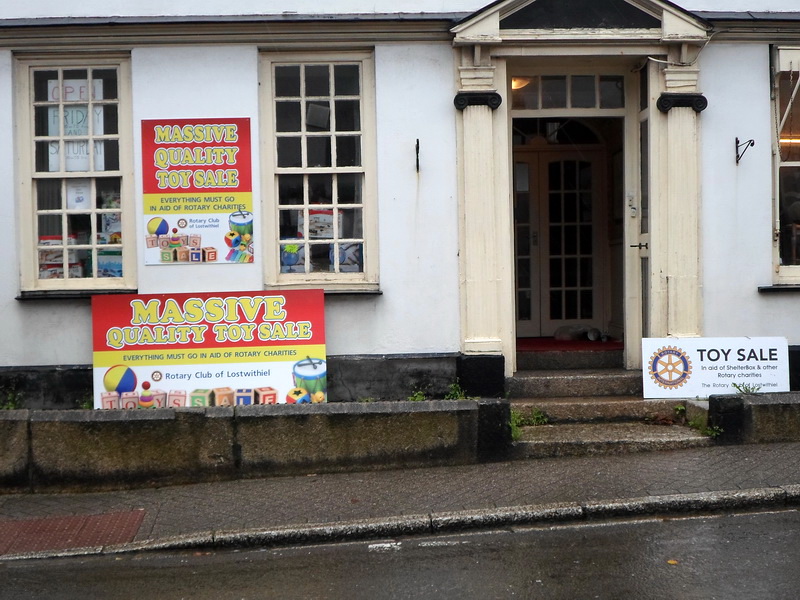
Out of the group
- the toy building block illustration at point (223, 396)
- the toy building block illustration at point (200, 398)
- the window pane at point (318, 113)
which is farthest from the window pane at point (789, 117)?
the toy building block illustration at point (200, 398)

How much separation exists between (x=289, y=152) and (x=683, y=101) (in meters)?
3.89

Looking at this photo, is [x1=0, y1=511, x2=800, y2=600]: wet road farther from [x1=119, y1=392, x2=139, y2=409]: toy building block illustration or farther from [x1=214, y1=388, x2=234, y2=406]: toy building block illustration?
[x1=119, y1=392, x2=139, y2=409]: toy building block illustration

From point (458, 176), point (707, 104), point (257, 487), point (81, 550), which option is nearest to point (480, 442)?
point (257, 487)

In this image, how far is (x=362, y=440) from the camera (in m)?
8.31

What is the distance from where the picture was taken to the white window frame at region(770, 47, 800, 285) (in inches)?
385

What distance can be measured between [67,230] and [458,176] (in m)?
3.93

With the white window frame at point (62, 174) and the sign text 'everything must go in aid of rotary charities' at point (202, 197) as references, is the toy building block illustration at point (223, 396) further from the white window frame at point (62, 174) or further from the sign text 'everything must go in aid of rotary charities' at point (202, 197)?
the white window frame at point (62, 174)

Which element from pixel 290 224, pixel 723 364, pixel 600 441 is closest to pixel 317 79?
pixel 290 224

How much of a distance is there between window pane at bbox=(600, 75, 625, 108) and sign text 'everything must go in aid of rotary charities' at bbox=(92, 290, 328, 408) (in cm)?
366

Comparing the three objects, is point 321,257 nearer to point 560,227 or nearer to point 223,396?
point 223,396

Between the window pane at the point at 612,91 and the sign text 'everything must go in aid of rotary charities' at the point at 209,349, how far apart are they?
3.66m

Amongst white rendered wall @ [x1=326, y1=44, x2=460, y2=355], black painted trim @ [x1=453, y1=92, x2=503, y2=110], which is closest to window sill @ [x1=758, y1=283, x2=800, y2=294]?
white rendered wall @ [x1=326, y1=44, x2=460, y2=355]

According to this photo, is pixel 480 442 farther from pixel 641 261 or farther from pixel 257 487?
pixel 641 261

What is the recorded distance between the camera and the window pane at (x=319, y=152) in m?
9.84
